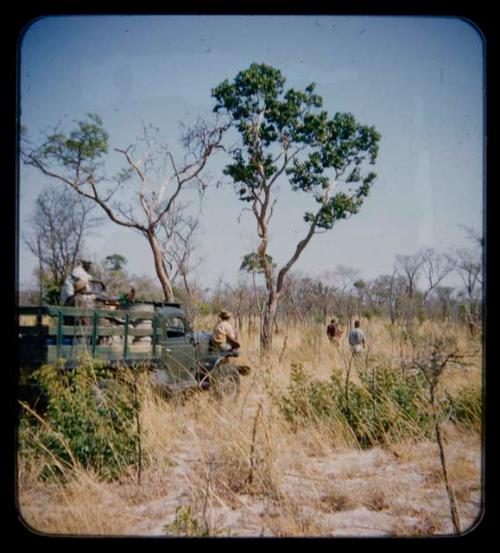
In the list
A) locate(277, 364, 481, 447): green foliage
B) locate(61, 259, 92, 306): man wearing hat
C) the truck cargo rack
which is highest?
locate(61, 259, 92, 306): man wearing hat

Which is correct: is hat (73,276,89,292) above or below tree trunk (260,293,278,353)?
A: above

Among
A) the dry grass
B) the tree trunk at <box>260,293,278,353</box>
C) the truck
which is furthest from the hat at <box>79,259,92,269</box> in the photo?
the tree trunk at <box>260,293,278,353</box>

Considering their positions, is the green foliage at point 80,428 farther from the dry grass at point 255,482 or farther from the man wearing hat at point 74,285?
the man wearing hat at point 74,285

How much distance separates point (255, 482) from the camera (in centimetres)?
305

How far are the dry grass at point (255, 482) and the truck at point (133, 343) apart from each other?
1.18 ft

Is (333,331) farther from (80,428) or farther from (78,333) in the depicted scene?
(80,428)

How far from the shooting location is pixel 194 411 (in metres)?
3.94

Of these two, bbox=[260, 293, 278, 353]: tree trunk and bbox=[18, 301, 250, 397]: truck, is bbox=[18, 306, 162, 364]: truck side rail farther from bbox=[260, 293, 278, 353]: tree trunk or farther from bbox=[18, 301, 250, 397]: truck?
bbox=[260, 293, 278, 353]: tree trunk

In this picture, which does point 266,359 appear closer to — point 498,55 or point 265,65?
point 265,65

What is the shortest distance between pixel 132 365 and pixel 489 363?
275 cm

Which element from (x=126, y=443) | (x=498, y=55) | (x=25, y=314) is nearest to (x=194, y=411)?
(x=126, y=443)

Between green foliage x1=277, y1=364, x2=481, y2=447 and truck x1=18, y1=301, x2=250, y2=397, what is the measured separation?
0.60 m

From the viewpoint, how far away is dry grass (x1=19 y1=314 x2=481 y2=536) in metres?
2.67

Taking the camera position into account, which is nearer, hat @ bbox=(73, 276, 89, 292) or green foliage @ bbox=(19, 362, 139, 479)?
green foliage @ bbox=(19, 362, 139, 479)
